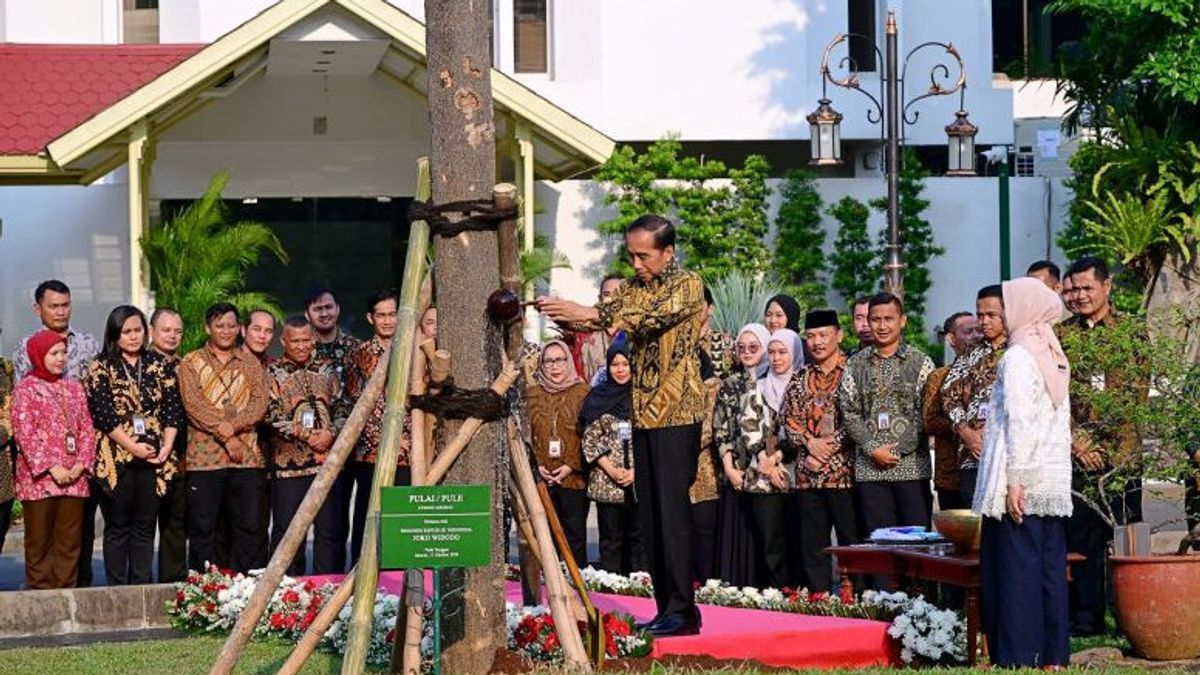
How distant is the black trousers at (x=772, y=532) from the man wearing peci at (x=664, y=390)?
3.97 m

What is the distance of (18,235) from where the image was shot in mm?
28266

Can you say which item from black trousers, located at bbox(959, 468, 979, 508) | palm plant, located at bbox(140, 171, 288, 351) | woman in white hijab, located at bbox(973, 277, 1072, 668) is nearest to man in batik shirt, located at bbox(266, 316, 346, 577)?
black trousers, located at bbox(959, 468, 979, 508)

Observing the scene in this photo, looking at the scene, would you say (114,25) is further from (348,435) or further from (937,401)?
(348,435)

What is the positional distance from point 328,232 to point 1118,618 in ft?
59.5

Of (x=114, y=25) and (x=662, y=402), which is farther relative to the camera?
(x=114, y=25)

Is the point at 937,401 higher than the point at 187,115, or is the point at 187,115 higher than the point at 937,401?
the point at 187,115

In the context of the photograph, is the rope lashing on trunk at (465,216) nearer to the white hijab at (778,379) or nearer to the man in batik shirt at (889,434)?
the man in batik shirt at (889,434)

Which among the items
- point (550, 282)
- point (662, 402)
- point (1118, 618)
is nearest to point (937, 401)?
point (1118, 618)

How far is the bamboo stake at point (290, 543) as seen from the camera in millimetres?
10172

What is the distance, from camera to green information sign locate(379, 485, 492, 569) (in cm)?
982

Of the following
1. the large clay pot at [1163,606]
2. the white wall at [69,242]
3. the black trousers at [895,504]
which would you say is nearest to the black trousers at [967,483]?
the black trousers at [895,504]

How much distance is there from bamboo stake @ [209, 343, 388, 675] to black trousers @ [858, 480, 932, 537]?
4.96m

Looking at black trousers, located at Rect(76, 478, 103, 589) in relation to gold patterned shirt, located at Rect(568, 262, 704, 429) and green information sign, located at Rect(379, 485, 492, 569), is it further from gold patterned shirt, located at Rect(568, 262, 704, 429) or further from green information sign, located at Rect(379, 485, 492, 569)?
green information sign, located at Rect(379, 485, 492, 569)

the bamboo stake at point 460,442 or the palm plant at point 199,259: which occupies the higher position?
the palm plant at point 199,259
